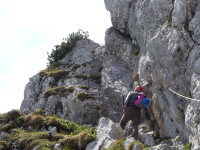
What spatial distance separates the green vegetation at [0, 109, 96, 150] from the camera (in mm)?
15586

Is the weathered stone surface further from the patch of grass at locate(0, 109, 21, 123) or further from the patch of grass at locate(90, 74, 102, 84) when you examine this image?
the patch of grass at locate(90, 74, 102, 84)

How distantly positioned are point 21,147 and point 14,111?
16.8ft

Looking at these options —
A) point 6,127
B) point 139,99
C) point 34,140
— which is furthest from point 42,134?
point 139,99

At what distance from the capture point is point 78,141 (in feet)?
51.0

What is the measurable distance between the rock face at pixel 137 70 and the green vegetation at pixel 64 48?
3.27ft

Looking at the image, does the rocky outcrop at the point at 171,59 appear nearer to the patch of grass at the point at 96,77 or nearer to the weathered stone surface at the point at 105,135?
the weathered stone surface at the point at 105,135

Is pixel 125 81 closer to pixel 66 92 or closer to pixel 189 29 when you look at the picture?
pixel 66 92

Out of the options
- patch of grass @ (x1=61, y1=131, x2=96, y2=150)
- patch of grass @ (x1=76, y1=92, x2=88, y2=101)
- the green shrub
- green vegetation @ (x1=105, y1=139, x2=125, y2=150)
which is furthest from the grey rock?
the green shrub

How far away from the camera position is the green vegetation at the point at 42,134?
15.6 meters

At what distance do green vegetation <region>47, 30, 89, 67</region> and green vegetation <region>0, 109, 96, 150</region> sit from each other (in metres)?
16.1

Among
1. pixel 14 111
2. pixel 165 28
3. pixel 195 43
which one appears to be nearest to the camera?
pixel 195 43

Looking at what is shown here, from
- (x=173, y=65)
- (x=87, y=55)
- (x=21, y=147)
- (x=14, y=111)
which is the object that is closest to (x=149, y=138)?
(x=173, y=65)

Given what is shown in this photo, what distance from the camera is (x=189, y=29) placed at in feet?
53.4

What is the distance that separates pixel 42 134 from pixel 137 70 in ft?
35.5
